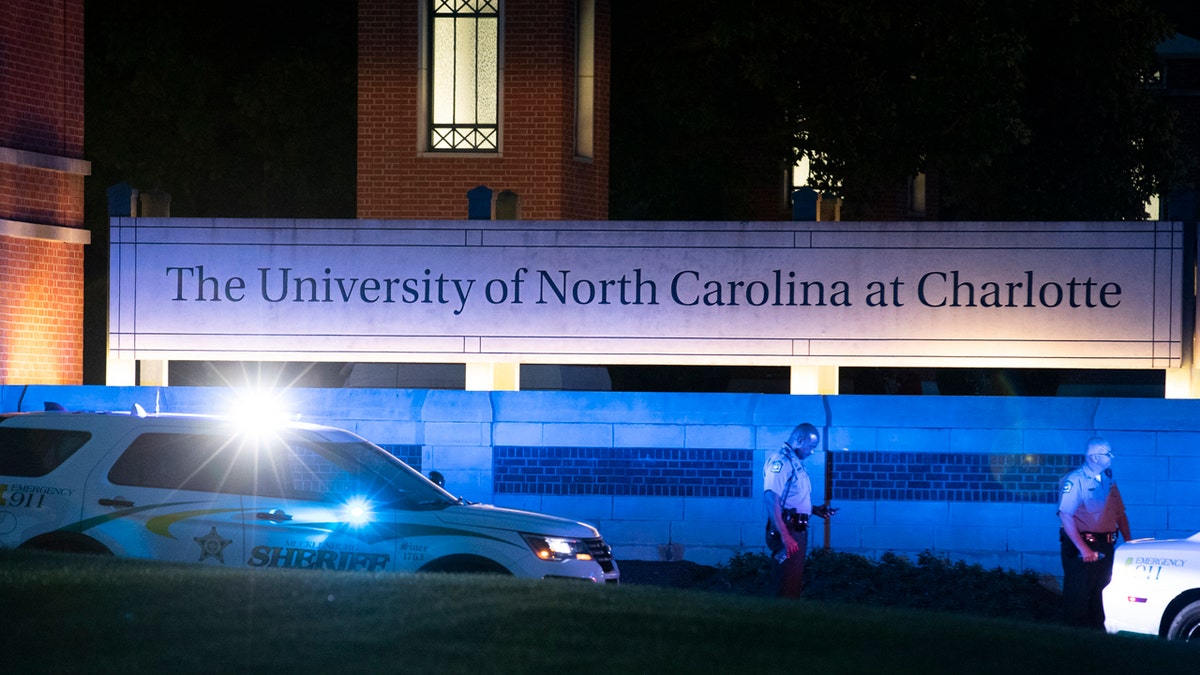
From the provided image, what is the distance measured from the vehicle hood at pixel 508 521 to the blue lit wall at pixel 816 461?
3.66 m

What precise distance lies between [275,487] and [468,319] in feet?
17.6

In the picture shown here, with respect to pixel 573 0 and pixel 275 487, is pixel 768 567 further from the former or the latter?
pixel 573 0

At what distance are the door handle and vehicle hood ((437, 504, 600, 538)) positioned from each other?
0.96 metres

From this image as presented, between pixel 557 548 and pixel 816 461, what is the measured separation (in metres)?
4.39

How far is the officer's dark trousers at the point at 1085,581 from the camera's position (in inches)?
452

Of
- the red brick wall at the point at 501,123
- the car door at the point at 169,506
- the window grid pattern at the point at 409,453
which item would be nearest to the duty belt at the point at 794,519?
the car door at the point at 169,506

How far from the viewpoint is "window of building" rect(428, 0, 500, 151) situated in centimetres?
1972

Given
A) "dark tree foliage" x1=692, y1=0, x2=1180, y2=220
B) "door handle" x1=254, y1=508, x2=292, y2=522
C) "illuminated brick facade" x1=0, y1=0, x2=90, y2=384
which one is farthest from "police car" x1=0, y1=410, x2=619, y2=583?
"dark tree foliage" x1=692, y1=0, x2=1180, y2=220

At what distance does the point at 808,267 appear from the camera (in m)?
15.3

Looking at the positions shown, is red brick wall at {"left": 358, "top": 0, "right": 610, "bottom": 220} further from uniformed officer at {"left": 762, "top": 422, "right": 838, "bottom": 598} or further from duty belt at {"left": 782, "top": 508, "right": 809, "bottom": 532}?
duty belt at {"left": 782, "top": 508, "right": 809, "bottom": 532}

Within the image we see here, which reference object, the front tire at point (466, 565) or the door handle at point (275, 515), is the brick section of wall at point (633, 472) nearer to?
the front tire at point (466, 565)

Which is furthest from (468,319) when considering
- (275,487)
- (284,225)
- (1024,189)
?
(1024,189)

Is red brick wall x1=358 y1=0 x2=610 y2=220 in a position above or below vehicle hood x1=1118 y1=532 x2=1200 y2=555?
above

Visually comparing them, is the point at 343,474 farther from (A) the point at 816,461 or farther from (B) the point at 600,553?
(A) the point at 816,461
